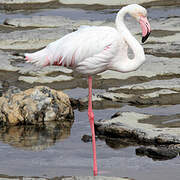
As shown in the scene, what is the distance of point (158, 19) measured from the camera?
15.1 meters

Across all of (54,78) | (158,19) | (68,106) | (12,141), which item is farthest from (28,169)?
(158,19)

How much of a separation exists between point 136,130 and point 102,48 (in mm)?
1131

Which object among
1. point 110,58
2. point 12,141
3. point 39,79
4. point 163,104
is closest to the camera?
point 110,58

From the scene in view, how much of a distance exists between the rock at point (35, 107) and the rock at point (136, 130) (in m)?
0.78

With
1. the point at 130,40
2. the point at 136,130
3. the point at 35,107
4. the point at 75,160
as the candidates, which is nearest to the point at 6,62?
the point at 35,107

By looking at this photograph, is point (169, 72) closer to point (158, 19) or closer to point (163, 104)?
point (163, 104)

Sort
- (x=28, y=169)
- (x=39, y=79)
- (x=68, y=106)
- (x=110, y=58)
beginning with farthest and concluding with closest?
A: (x=39, y=79) < (x=68, y=106) < (x=110, y=58) < (x=28, y=169)

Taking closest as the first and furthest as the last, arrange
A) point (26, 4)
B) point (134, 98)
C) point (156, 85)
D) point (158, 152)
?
point (158, 152)
point (134, 98)
point (156, 85)
point (26, 4)

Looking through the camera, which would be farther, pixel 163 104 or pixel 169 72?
pixel 169 72

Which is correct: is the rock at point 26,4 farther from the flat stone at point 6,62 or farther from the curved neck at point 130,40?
the curved neck at point 130,40

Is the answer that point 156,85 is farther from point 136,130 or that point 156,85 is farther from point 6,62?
point 6,62

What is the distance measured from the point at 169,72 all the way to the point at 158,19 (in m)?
5.07

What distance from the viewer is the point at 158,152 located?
20.0ft

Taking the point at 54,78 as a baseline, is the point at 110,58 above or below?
above
